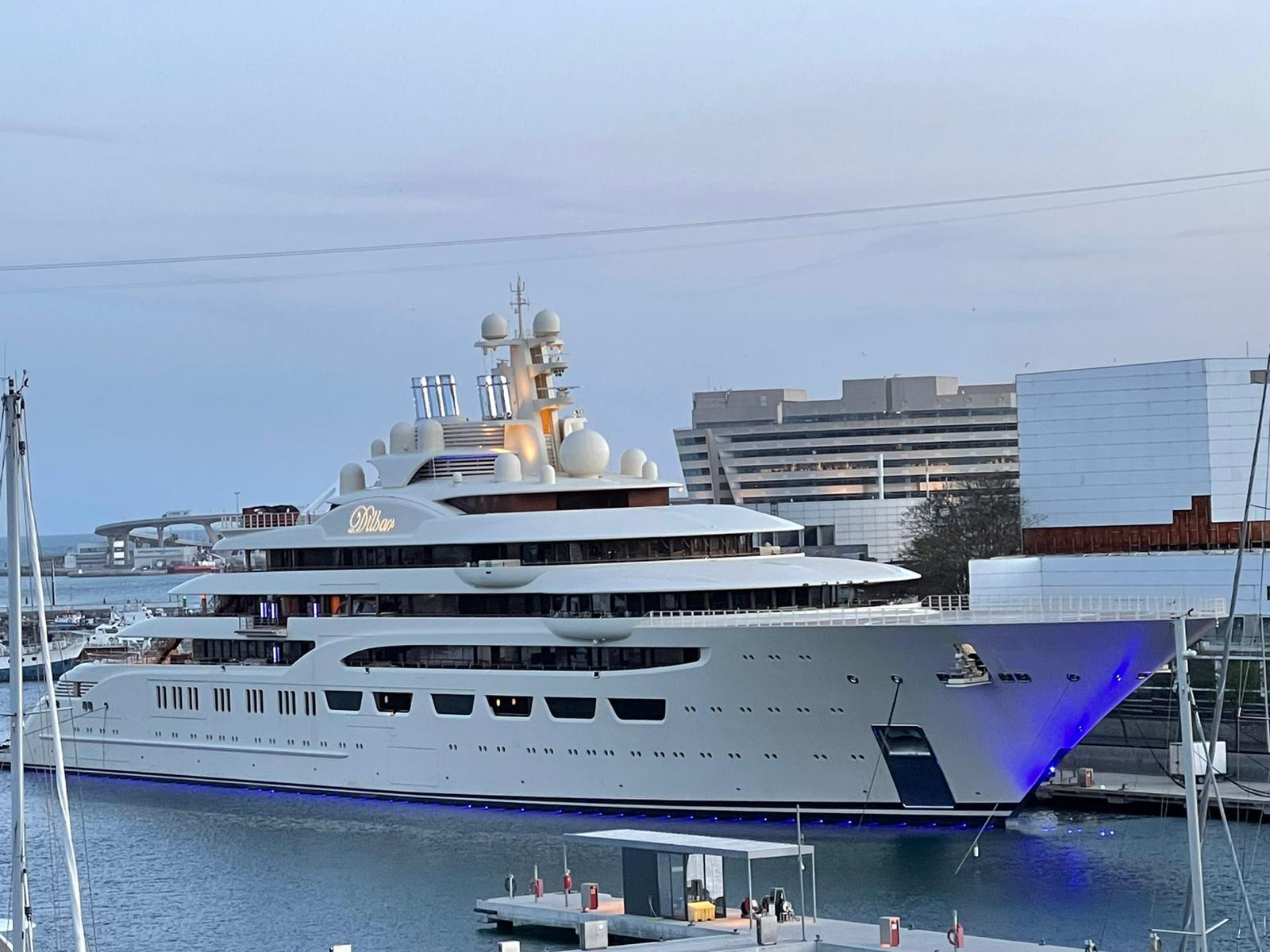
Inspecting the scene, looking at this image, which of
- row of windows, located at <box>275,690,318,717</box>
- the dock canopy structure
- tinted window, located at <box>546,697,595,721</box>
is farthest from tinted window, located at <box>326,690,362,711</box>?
the dock canopy structure

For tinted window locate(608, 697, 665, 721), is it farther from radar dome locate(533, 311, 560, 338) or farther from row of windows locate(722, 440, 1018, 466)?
row of windows locate(722, 440, 1018, 466)

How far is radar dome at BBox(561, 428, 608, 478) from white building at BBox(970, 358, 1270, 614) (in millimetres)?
13998

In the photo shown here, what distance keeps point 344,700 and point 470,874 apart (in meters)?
9.37

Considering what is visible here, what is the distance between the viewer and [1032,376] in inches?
2199

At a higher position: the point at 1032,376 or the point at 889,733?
the point at 1032,376

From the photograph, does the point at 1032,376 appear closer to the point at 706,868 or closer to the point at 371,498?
the point at 371,498

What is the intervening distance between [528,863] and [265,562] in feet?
46.5

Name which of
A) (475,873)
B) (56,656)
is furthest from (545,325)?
(56,656)

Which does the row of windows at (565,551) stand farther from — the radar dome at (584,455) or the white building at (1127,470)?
the white building at (1127,470)

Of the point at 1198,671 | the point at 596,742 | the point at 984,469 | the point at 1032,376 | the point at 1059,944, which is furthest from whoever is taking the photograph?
the point at 984,469

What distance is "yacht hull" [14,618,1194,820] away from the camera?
111 feet

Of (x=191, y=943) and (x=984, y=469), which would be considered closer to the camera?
(x=191, y=943)

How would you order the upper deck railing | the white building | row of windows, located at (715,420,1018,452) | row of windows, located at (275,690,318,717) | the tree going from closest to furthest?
1. the upper deck railing
2. row of windows, located at (275,690,318,717)
3. the white building
4. the tree
5. row of windows, located at (715,420,1018,452)

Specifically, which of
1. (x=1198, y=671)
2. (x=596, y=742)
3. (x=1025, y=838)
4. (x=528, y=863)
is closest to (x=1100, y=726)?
(x=1198, y=671)
